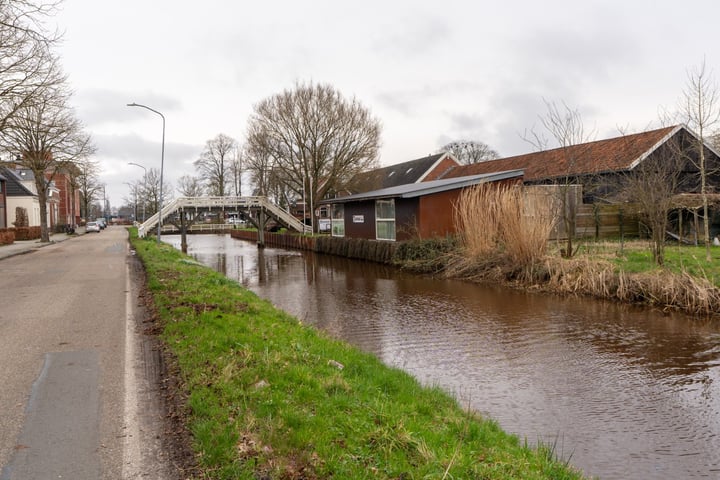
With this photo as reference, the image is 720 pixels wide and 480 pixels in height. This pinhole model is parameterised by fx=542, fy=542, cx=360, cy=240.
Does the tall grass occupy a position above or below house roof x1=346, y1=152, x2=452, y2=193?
below

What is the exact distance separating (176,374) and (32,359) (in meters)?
2.16

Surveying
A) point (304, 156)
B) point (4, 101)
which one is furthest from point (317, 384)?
point (304, 156)

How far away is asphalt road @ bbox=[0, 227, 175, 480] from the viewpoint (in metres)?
3.89

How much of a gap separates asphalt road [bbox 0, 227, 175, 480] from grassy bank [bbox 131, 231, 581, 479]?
1.48ft

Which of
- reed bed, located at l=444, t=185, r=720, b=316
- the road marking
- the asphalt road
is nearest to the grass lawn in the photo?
reed bed, located at l=444, t=185, r=720, b=316

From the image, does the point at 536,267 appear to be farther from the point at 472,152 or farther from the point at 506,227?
the point at 472,152

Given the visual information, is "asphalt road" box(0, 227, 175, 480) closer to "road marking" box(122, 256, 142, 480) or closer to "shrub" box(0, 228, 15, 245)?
"road marking" box(122, 256, 142, 480)

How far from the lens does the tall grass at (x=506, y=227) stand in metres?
16.0

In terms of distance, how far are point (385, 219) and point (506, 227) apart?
10.3 meters

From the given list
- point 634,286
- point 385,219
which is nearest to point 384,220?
point 385,219

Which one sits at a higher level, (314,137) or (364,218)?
(314,137)

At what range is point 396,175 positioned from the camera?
53000mm

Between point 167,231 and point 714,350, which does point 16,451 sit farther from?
point 167,231

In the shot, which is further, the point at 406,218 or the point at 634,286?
the point at 406,218
